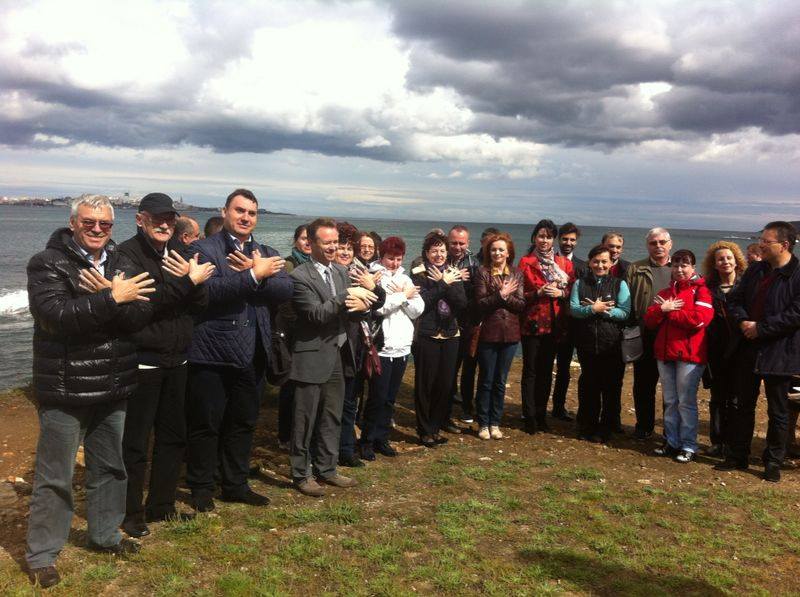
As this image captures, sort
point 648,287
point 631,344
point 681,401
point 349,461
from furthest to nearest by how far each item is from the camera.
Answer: point 648,287, point 631,344, point 681,401, point 349,461

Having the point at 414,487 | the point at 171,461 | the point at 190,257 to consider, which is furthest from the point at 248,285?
the point at 414,487

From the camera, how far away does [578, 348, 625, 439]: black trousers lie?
289 inches

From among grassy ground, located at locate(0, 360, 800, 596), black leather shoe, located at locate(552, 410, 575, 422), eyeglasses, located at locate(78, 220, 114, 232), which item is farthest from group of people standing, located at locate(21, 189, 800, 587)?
grassy ground, located at locate(0, 360, 800, 596)

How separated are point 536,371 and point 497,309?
1285 mm

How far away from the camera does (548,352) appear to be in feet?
25.1

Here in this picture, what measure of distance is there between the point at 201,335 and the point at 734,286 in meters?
6.14

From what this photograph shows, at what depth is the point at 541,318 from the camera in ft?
24.6

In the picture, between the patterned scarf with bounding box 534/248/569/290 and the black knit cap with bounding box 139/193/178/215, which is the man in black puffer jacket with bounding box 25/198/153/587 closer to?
the black knit cap with bounding box 139/193/178/215

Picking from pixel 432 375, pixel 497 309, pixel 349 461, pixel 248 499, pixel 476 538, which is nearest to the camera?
pixel 476 538

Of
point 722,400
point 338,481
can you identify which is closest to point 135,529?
point 338,481

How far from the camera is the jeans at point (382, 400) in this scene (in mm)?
6406

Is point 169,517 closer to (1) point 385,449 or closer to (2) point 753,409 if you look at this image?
(1) point 385,449

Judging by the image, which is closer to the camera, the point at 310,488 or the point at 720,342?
the point at 310,488

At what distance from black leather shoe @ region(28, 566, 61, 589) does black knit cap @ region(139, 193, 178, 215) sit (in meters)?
2.61
